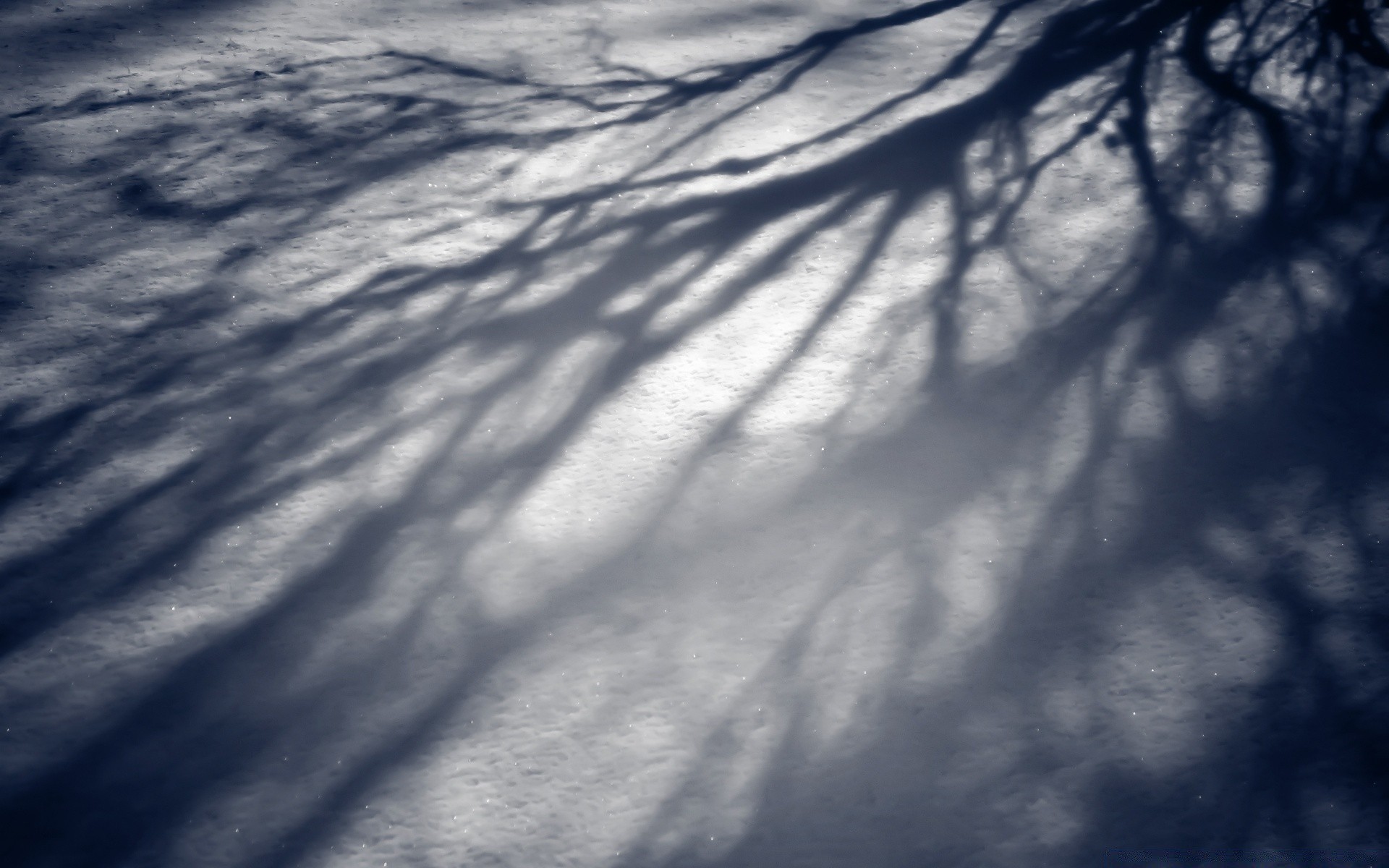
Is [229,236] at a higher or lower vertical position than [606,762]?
higher

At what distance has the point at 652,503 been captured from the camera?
8.81 feet

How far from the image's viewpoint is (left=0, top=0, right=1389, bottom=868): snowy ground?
2.01 meters

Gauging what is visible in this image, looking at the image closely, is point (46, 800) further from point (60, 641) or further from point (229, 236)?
point (229, 236)

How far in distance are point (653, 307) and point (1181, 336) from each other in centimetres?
189

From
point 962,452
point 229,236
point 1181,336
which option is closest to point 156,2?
point 229,236

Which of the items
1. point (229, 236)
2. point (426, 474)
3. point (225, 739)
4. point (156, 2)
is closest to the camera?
point (225, 739)

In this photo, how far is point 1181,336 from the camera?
3.22 metres

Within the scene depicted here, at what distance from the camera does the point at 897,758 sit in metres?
2.10

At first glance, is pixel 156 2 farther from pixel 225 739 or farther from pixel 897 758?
pixel 897 758

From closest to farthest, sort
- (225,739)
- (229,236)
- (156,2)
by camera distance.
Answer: (225,739) → (229,236) → (156,2)

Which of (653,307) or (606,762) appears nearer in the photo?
(606,762)

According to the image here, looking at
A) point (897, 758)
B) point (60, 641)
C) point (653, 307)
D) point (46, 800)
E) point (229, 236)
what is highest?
point (229, 236)

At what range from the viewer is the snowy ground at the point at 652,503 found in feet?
6.61

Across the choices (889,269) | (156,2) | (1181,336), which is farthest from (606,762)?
(156,2)
